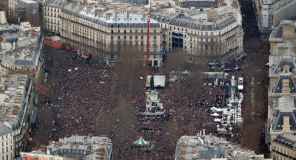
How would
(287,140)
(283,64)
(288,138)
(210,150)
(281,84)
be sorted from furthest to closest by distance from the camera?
(283,64) → (281,84) → (288,138) → (287,140) → (210,150)

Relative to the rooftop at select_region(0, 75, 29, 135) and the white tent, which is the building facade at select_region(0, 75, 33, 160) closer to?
the rooftop at select_region(0, 75, 29, 135)

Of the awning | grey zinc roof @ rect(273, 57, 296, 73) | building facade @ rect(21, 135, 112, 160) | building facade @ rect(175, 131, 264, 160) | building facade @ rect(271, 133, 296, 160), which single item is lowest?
the awning

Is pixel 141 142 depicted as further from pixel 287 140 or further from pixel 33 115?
pixel 33 115

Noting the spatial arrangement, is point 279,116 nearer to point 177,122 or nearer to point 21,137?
point 177,122

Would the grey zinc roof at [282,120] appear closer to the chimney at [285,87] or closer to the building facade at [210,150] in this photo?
the building facade at [210,150]

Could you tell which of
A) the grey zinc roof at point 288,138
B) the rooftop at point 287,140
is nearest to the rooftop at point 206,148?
the rooftop at point 287,140

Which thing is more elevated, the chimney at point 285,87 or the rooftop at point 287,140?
the chimney at point 285,87

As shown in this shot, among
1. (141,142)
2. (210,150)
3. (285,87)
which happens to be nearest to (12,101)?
(141,142)

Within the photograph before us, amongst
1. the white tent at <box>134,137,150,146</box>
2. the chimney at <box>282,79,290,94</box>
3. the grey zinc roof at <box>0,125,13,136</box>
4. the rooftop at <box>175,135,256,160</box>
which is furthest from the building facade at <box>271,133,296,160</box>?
the grey zinc roof at <box>0,125,13,136</box>
